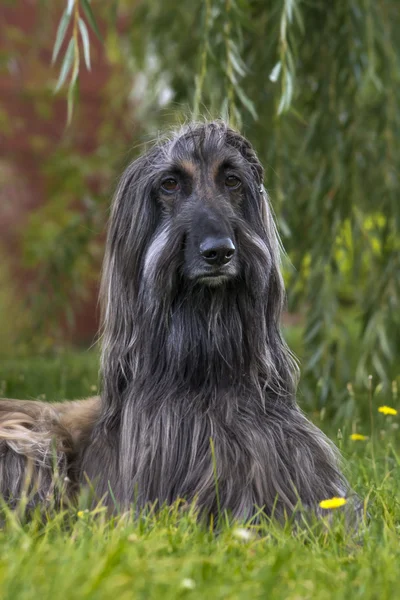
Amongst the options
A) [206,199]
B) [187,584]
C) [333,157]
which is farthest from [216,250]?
[333,157]

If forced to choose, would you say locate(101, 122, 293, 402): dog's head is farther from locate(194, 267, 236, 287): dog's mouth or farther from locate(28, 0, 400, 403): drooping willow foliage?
locate(28, 0, 400, 403): drooping willow foliage

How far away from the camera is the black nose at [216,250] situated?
3135 millimetres

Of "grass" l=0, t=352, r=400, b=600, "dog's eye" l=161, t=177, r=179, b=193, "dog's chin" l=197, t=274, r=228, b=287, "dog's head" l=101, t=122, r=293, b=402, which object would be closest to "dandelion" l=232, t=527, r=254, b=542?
"grass" l=0, t=352, r=400, b=600

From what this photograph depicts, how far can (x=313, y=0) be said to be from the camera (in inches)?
213

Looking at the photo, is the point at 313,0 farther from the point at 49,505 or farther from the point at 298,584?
the point at 298,584

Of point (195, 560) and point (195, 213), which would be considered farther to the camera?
point (195, 213)

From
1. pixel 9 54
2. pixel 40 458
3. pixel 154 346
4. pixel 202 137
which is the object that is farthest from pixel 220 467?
pixel 9 54

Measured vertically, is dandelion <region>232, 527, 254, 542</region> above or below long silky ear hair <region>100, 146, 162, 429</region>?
below

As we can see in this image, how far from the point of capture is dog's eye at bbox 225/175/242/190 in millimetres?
3453

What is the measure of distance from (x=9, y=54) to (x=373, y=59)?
3.57 m

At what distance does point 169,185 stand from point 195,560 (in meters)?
1.47

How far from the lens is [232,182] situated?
11.4 feet

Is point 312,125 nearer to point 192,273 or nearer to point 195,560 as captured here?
point 192,273

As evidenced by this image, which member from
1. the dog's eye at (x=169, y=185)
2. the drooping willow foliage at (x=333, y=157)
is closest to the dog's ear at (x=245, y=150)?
the dog's eye at (x=169, y=185)
